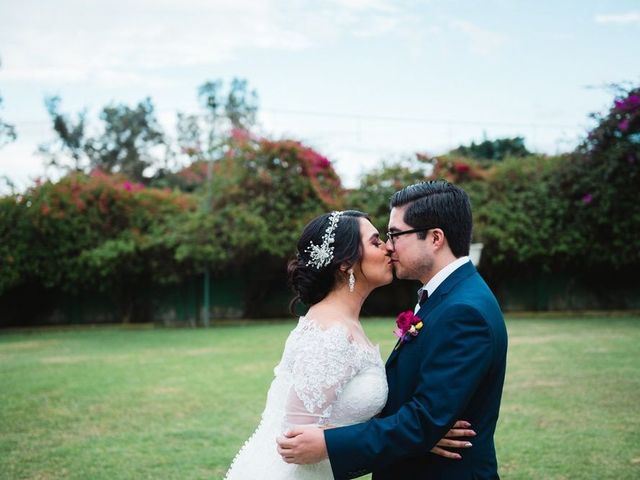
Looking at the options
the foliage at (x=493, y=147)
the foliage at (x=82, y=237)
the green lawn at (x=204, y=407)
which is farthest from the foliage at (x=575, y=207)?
the foliage at (x=493, y=147)

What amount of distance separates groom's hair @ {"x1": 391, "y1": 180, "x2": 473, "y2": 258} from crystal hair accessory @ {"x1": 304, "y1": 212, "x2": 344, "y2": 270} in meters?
0.45

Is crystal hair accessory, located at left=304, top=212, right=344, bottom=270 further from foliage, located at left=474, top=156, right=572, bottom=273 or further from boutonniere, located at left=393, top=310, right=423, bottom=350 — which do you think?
foliage, located at left=474, top=156, right=572, bottom=273

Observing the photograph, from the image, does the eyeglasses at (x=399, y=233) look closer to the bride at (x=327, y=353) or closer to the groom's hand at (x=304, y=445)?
the bride at (x=327, y=353)

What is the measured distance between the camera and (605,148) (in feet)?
69.9

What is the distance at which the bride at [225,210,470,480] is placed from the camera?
263 cm

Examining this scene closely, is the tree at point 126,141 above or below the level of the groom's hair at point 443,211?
above

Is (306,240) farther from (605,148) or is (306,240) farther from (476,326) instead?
(605,148)

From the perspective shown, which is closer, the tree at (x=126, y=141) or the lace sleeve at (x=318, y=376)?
the lace sleeve at (x=318, y=376)

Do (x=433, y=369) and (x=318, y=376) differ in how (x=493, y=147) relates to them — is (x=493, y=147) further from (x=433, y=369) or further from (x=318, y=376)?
(x=433, y=369)

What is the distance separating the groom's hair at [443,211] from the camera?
2.56 m

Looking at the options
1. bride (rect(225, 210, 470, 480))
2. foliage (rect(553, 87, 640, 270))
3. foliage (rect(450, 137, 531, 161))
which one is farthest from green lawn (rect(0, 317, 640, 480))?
foliage (rect(450, 137, 531, 161))

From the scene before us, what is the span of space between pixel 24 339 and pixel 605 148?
19016 millimetres

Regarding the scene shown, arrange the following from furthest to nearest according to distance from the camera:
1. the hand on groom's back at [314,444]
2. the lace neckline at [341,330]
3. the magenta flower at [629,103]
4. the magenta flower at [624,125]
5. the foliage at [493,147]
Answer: the foliage at [493,147]
the magenta flower at [624,125]
the magenta flower at [629,103]
the lace neckline at [341,330]
the hand on groom's back at [314,444]

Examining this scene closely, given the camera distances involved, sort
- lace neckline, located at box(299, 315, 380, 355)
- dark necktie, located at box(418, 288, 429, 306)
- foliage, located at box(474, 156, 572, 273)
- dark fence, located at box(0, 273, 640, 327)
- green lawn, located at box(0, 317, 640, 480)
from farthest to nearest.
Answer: dark fence, located at box(0, 273, 640, 327) → foliage, located at box(474, 156, 572, 273) → green lawn, located at box(0, 317, 640, 480) → lace neckline, located at box(299, 315, 380, 355) → dark necktie, located at box(418, 288, 429, 306)
